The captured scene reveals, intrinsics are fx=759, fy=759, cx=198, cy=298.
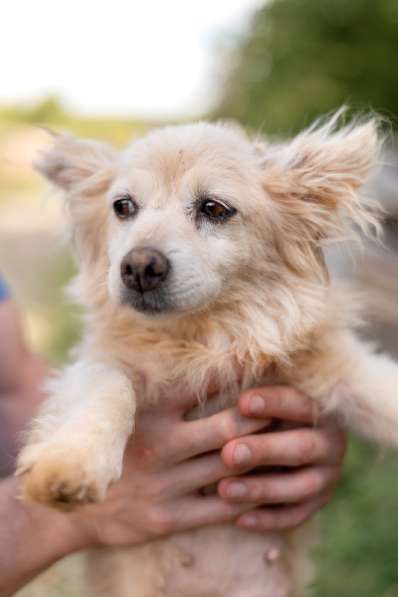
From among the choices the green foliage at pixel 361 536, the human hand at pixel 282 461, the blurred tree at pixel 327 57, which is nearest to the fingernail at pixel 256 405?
the human hand at pixel 282 461

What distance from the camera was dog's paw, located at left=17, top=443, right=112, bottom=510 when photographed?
1.63 m

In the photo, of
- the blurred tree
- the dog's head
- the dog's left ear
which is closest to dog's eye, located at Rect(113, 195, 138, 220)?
the dog's head

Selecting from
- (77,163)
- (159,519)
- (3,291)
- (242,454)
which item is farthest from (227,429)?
(3,291)

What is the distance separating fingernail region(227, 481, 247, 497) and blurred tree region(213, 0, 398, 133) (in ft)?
15.8

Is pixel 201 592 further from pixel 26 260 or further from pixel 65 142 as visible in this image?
pixel 26 260

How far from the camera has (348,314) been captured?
240 centimetres

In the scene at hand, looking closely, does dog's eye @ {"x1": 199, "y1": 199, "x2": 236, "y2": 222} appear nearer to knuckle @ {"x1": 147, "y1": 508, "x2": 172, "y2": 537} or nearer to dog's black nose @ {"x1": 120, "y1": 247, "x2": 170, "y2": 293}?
dog's black nose @ {"x1": 120, "y1": 247, "x2": 170, "y2": 293}

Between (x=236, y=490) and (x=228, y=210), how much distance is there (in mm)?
803

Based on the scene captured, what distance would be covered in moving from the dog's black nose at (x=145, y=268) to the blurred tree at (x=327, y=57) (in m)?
4.68

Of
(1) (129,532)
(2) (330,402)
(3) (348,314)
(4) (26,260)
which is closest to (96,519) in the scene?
(1) (129,532)

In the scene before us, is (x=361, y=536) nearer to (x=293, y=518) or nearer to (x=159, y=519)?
(x=293, y=518)

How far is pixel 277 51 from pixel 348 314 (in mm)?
5553

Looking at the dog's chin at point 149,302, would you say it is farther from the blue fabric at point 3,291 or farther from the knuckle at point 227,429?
the blue fabric at point 3,291

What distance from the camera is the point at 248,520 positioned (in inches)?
85.7
